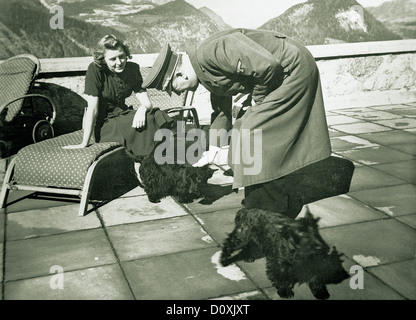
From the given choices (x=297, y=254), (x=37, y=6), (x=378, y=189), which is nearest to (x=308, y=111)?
(x=297, y=254)

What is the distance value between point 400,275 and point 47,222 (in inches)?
106

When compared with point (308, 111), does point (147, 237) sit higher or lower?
lower

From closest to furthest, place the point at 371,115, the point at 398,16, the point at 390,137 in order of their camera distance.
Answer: the point at 390,137, the point at 371,115, the point at 398,16

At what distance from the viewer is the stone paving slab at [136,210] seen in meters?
3.69

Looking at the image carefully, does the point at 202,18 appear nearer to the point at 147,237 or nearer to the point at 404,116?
the point at 404,116

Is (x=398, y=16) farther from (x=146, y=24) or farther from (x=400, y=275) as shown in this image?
(x=400, y=275)

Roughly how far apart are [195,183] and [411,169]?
242 cm

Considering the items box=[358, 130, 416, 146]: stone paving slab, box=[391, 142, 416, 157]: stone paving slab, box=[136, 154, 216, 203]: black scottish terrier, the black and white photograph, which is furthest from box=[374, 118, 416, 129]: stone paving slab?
box=[136, 154, 216, 203]: black scottish terrier

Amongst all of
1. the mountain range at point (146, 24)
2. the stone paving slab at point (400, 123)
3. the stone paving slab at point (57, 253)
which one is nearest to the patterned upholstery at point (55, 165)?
the stone paving slab at point (57, 253)

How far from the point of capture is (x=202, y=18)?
7.55m

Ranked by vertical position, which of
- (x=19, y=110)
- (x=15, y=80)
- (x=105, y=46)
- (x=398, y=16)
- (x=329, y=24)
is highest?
(x=398, y=16)

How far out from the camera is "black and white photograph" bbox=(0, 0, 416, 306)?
8.68ft

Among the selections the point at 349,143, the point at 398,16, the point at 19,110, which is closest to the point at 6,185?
the point at 19,110

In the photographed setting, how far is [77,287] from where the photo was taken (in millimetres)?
2699
